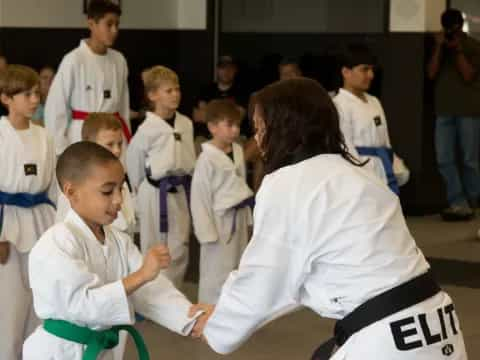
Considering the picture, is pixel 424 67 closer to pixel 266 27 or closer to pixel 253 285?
pixel 266 27

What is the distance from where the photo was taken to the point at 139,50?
10.7m

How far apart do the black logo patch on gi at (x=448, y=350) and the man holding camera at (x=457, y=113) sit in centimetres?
705

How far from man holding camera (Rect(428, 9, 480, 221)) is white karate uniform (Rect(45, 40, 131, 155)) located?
12.6 ft

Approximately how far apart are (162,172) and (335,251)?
3.63 meters

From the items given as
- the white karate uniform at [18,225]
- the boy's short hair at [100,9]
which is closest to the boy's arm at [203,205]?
the boy's short hair at [100,9]

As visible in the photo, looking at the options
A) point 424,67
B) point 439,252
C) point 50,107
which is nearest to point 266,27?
point 424,67

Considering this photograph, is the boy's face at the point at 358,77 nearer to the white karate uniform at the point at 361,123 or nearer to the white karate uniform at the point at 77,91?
the white karate uniform at the point at 361,123

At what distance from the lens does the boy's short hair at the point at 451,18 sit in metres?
9.63

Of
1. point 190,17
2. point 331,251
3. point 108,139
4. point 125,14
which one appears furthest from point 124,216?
point 190,17

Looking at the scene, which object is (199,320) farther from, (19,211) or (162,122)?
(162,122)

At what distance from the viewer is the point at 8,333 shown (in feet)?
16.7

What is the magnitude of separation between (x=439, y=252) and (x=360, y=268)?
563cm

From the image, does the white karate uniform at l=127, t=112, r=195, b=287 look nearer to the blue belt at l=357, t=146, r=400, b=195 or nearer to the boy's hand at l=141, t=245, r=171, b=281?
the blue belt at l=357, t=146, r=400, b=195

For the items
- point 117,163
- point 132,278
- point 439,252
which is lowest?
point 439,252
